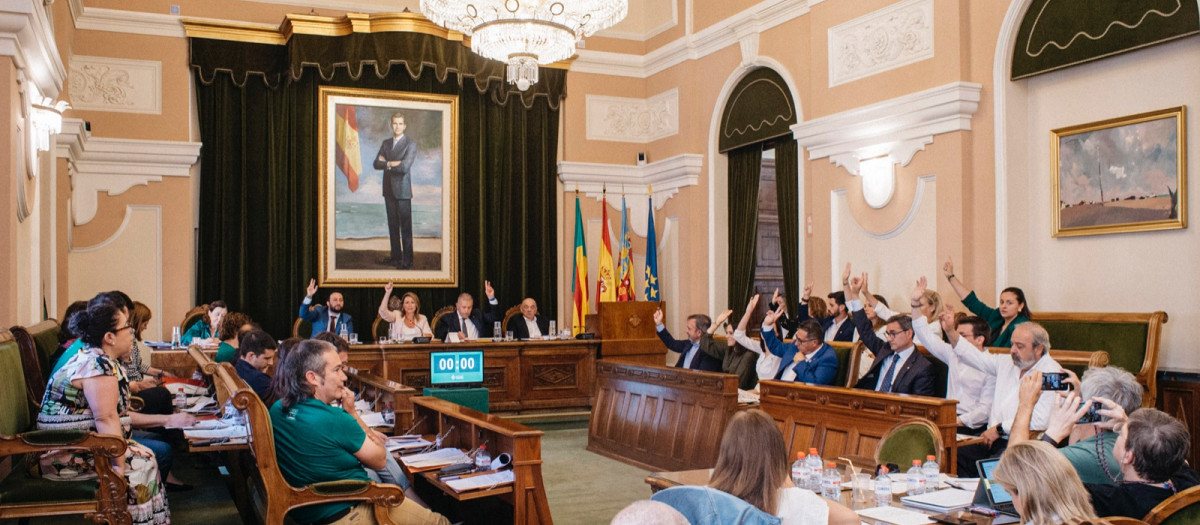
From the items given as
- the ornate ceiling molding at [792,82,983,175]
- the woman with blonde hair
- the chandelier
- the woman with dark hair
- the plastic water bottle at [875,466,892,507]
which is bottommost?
the plastic water bottle at [875,466,892,507]

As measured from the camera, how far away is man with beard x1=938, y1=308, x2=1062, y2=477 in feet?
16.1

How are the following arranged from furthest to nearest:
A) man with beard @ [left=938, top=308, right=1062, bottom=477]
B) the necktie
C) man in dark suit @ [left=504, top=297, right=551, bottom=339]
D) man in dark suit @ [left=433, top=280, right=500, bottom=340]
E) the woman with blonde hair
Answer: man in dark suit @ [left=504, top=297, right=551, bottom=339] → man in dark suit @ [left=433, top=280, right=500, bottom=340] → the necktie → man with beard @ [left=938, top=308, right=1062, bottom=477] → the woman with blonde hair

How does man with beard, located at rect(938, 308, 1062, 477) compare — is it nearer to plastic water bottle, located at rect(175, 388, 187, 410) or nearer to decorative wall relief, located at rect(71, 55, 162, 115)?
plastic water bottle, located at rect(175, 388, 187, 410)

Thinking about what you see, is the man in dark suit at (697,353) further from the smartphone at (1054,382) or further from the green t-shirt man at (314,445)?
the green t-shirt man at (314,445)

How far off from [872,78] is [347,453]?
21.1ft

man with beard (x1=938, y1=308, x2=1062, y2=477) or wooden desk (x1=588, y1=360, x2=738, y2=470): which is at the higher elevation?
man with beard (x1=938, y1=308, x2=1062, y2=477)

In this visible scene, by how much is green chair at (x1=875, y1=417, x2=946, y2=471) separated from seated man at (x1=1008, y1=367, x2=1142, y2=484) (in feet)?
1.83

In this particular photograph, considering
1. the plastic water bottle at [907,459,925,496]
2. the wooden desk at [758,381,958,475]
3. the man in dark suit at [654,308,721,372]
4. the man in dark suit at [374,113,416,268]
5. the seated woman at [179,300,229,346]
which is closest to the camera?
the plastic water bottle at [907,459,925,496]

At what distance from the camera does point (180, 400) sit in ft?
20.9

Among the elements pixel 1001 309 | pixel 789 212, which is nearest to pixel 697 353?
pixel 1001 309

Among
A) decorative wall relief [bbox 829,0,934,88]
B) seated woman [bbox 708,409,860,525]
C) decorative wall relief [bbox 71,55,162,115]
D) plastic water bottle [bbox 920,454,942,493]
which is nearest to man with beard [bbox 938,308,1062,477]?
plastic water bottle [bbox 920,454,942,493]

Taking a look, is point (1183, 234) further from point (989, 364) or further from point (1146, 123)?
point (989, 364)

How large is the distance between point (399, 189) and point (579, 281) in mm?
2537

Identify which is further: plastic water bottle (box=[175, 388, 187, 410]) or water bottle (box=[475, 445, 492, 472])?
plastic water bottle (box=[175, 388, 187, 410])
